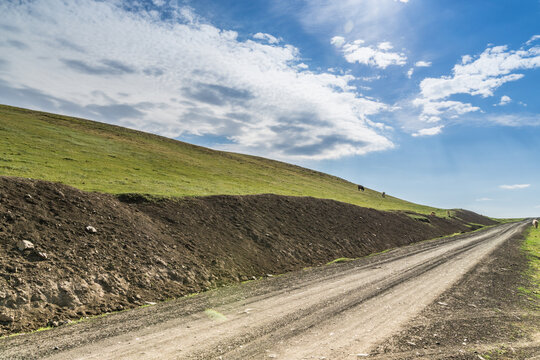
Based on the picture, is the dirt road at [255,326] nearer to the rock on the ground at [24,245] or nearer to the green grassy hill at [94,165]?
the rock on the ground at [24,245]

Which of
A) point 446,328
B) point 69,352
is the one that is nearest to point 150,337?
point 69,352

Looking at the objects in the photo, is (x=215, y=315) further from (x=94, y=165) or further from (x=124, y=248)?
(x=94, y=165)

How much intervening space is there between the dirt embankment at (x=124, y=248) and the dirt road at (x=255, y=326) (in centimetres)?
152

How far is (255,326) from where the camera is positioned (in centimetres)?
858

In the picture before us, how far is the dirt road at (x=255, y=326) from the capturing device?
→ 6965 millimetres

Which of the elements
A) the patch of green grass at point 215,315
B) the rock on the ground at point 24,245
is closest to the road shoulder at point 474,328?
the patch of green grass at point 215,315

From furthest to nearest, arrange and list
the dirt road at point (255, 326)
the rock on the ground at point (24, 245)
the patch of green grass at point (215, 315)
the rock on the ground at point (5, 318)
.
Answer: the rock on the ground at point (24, 245) → the patch of green grass at point (215, 315) → the rock on the ground at point (5, 318) → the dirt road at point (255, 326)

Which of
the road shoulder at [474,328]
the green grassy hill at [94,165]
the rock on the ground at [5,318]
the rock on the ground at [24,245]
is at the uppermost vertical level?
the green grassy hill at [94,165]

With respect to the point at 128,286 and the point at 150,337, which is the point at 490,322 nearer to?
the point at 150,337

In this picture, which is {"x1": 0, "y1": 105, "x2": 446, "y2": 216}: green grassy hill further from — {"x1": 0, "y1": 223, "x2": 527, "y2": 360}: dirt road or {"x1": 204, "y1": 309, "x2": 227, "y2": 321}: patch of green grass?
{"x1": 204, "y1": 309, "x2": 227, "y2": 321}: patch of green grass

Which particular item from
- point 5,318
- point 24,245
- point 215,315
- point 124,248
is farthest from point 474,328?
point 24,245

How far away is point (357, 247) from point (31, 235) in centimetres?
2518

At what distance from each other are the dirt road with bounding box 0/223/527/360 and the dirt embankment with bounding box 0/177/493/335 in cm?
152

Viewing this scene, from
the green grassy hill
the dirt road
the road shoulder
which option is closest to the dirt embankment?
the dirt road
